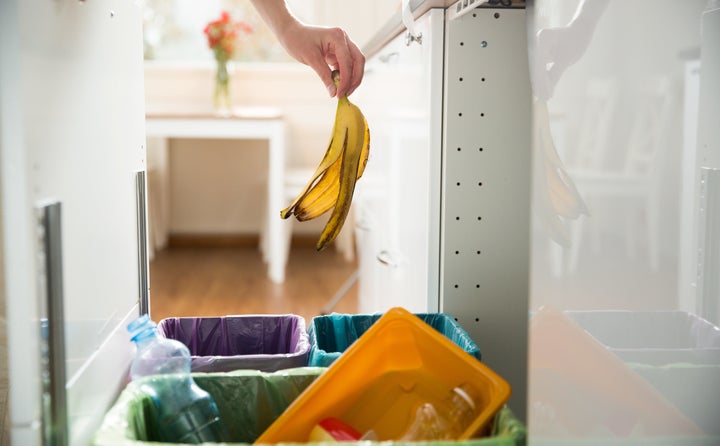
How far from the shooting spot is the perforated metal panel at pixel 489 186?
3.65 ft

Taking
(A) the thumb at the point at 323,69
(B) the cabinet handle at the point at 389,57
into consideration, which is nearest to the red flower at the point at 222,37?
(B) the cabinet handle at the point at 389,57

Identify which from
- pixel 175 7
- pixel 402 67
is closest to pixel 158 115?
pixel 175 7

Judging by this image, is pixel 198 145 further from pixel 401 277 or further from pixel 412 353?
pixel 412 353

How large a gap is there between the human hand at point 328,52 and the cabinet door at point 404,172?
0.40ft

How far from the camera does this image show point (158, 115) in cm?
371

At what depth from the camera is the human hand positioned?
42.0 inches

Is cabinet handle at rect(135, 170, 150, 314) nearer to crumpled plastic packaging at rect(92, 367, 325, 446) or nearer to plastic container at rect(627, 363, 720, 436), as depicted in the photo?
crumpled plastic packaging at rect(92, 367, 325, 446)

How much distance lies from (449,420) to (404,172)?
0.81 m

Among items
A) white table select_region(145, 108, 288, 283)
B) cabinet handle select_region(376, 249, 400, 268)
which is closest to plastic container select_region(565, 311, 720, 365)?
cabinet handle select_region(376, 249, 400, 268)

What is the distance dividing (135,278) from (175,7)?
13.6 feet

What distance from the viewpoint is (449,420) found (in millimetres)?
865

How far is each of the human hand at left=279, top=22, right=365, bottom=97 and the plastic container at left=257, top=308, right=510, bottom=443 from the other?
0.33 m

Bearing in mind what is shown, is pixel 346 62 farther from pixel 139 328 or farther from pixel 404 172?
pixel 404 172

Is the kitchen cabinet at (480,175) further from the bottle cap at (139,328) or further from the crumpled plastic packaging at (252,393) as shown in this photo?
the bottle cap at (139,328)
